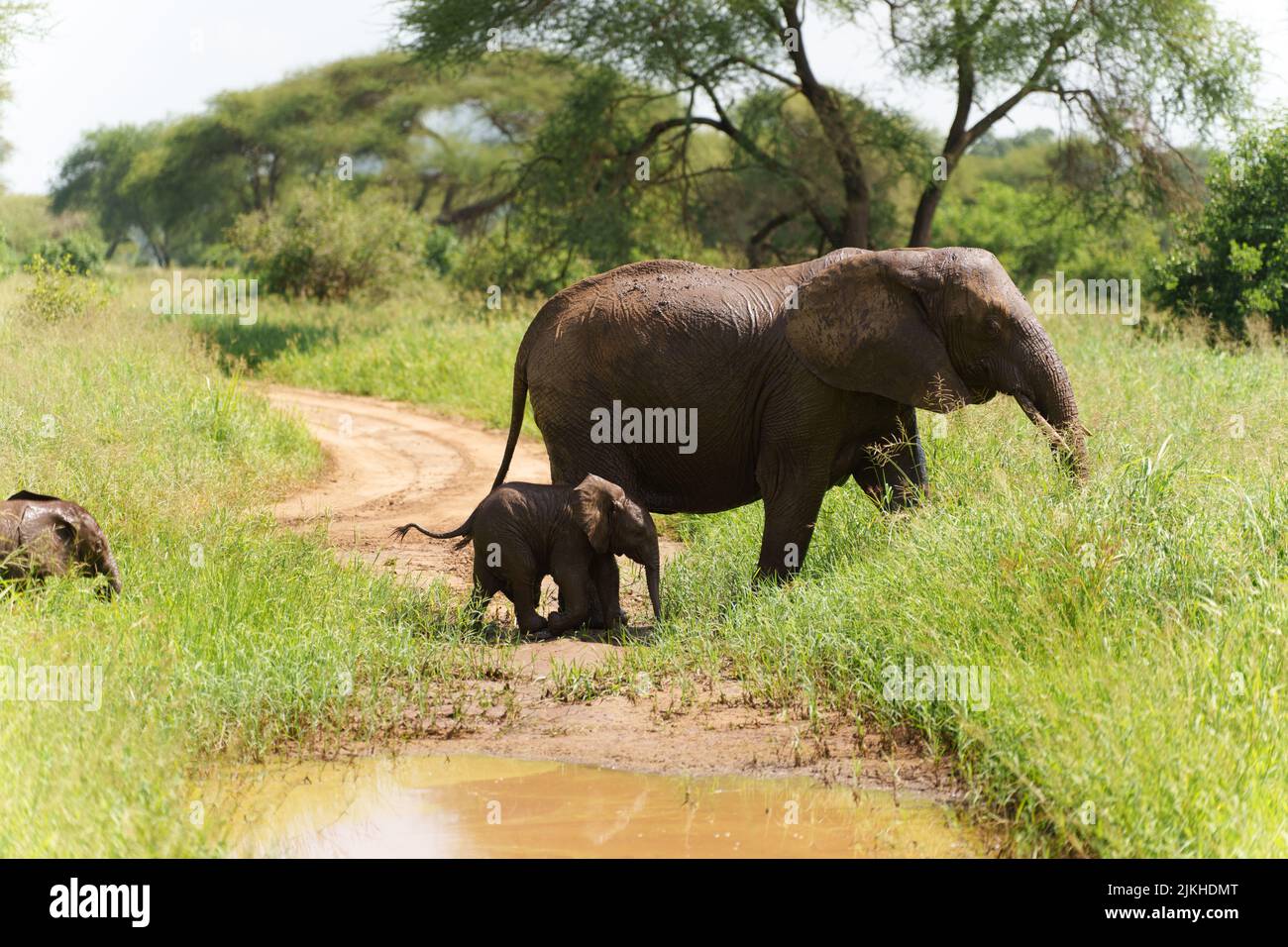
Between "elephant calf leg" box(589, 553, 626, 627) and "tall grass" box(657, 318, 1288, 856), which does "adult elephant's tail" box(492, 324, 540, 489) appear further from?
"tall grass" box(657, 318, 1288, 856)

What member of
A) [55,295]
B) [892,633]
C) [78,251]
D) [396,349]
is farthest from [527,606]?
[78,251]

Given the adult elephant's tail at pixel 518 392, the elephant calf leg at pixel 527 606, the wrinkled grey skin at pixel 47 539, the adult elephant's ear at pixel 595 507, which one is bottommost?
the elephant calf leg at pixel 527 606

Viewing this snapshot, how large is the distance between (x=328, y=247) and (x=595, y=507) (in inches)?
725

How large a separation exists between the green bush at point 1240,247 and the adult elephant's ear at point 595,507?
1163cm

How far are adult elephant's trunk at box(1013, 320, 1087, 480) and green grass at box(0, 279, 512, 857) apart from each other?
3146 mm

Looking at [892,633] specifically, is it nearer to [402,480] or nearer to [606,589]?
[606,589]

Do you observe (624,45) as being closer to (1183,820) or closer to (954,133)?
(954,133)

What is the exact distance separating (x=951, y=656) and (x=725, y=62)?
1727cm

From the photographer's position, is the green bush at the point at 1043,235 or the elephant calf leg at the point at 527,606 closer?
the elephant calf leg at the point at 527,606

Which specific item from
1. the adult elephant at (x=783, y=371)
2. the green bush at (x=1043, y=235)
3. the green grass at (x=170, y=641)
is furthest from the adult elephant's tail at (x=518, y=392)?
the green bush at (x=1043, y=235)

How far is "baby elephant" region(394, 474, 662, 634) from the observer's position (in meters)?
7.21

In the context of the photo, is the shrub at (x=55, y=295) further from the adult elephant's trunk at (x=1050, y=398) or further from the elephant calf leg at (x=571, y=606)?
the adult elephant's trunk at (x=1050, y=398)

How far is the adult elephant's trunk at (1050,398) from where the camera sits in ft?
23.0

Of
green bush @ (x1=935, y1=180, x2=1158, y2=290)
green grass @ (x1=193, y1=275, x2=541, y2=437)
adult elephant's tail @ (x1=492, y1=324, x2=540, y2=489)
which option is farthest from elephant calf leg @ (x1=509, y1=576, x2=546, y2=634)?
green bush @ (x1=935, y1=180, x2=1158, y2=290)
